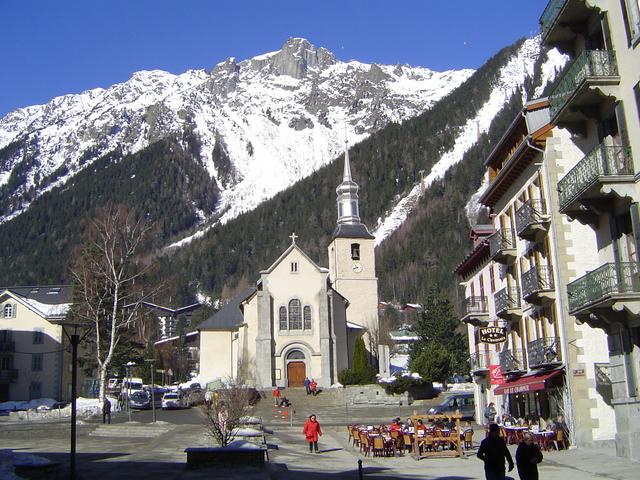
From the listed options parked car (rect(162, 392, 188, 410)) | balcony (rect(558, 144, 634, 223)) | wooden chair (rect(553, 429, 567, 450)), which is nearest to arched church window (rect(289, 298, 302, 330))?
parked car (rect(162, 392, 188, 410))

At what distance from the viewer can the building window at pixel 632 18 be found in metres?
17.8

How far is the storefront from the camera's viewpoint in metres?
28.9

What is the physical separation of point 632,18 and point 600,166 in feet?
11.2

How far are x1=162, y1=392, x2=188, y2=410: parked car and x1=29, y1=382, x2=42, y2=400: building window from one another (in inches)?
547

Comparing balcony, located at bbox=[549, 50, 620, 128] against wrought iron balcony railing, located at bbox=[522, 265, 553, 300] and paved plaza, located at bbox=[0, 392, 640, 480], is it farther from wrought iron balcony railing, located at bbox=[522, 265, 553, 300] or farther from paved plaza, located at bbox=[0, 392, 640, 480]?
wrought iron balcony railing, located at bbox=[522, 265, 553, 300]

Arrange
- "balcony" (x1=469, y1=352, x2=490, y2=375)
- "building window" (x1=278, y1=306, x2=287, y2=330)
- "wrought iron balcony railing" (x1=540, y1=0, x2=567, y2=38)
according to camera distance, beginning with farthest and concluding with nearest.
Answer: "building window" (x1=278, y1=306, x2=287, y2=330)
"balcony" (x1=469, y1=352, x2=490, y2=375)
"wrought iron balcony railing" (x1=540, y1=0, x2=567, y2=38)

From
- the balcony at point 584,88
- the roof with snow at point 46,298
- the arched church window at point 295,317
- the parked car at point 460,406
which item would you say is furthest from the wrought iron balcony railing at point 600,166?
the roof with snow at point 46,298

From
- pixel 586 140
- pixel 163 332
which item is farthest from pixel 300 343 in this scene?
pixel 163 332

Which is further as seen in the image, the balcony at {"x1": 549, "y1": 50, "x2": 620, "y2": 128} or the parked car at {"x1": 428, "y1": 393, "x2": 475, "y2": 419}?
the parked car at {"x1": 428, "y1": 393, "x2": 475, "y2": 419}

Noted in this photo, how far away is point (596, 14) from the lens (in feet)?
66.0

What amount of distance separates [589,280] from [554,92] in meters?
5.27

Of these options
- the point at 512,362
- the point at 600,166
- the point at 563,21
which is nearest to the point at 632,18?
the point at 563,21

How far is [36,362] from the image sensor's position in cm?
6944

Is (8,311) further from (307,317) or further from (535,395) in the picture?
(535,395)
